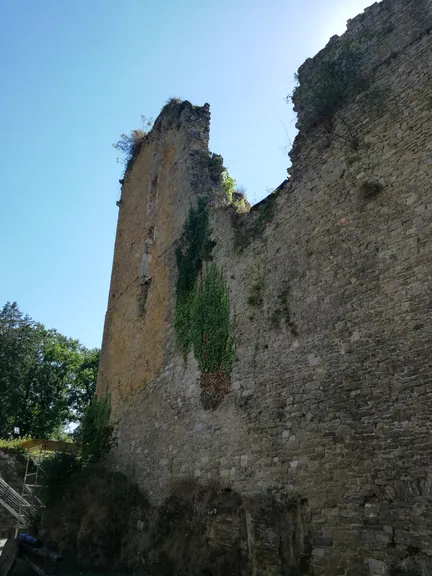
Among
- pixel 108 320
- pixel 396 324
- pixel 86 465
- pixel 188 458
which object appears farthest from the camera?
pixel 108 320

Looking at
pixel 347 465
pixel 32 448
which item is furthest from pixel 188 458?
pixel 32 448

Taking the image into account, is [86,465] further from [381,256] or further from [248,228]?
[381,256]

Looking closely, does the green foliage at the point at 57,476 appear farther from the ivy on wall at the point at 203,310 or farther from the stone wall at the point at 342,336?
the ivy on wall at the point at 203,310

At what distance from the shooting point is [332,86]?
27.2ft

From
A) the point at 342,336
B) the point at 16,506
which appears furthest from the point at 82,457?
the point at 342,336

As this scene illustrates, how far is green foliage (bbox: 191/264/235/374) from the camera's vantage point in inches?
367

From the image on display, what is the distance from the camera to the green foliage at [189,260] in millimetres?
10812

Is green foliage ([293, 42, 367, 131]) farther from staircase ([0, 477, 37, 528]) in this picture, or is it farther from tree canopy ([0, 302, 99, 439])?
tree canopy ([0, 302, 99, 439])

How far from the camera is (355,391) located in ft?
21.3

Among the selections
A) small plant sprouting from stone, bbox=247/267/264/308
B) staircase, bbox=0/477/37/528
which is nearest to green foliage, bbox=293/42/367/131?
small plant sprouting from stone, bbox=247/267/264/308

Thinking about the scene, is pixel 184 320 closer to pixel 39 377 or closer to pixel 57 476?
pixel 57 476

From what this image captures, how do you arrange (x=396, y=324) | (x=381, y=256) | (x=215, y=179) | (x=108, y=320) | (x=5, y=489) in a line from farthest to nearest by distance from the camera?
(x=108, y=320), (x=5, y=489), (x=215, y=179), (x=381, y=256), (x=396, y=324)

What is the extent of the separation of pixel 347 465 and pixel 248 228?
5.02 m

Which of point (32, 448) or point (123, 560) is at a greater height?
point (32, 448)
